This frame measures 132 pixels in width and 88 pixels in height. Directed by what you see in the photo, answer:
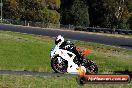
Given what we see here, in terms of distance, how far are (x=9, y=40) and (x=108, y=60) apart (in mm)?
15628

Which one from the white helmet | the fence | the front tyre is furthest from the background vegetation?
the white helmet

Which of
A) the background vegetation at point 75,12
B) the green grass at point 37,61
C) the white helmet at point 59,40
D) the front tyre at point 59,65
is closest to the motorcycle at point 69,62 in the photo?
the front tyre at point 59,65

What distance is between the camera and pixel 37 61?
29453 millimetres

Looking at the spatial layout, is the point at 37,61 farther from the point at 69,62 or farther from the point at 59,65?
the point at 69,62

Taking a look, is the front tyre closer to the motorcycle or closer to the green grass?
the motorcycle

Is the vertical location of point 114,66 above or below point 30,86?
below

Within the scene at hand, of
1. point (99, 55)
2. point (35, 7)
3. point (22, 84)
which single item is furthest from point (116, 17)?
point (22, 84)

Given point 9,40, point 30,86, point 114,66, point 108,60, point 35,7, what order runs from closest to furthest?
point 30,86
point 114,66
point 108,60
point 9,40
point 35,7

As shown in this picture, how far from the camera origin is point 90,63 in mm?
10266

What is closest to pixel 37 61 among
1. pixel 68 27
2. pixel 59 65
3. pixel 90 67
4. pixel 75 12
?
pixel 59 65

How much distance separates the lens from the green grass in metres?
11.6

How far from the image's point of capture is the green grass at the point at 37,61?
11.6 meters

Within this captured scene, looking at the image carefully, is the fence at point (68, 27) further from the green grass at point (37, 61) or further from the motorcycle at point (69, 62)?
the motorcycle at point (69, 62)

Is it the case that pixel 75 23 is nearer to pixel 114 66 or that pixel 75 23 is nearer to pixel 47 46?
pixel 47 46
